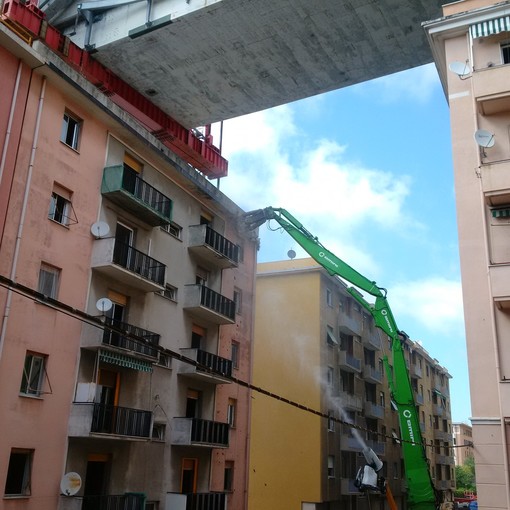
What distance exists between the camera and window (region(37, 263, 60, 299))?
62.5ft

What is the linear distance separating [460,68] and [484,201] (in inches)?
172

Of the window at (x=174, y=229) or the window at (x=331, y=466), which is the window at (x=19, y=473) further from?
the window at (x=331, y=466)

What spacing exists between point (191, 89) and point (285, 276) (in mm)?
17377

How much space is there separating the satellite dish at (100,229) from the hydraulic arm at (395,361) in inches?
323

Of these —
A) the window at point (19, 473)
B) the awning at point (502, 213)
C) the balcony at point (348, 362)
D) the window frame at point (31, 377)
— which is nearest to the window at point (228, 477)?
the window at point (19, 473)

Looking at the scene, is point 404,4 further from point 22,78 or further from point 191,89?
point 22,78

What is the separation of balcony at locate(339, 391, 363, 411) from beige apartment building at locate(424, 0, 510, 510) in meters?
23.4

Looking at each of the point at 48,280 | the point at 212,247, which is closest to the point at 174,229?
the point at 212,247

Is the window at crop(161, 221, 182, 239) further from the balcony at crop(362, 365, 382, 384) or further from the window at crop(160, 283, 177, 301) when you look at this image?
the balcony at crop(362, 365, 382, 384)

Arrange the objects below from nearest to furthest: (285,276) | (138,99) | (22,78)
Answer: (22,78)
(138,99)
(285,276)

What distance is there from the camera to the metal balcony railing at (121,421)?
19156mm

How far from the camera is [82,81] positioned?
2116cm

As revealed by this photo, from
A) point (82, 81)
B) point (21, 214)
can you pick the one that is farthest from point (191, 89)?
point (21, 214)

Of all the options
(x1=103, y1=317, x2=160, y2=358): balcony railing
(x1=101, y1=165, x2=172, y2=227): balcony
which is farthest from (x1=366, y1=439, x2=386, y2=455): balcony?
(x1=101, y1=165, x2=172, y2=227): balcony
